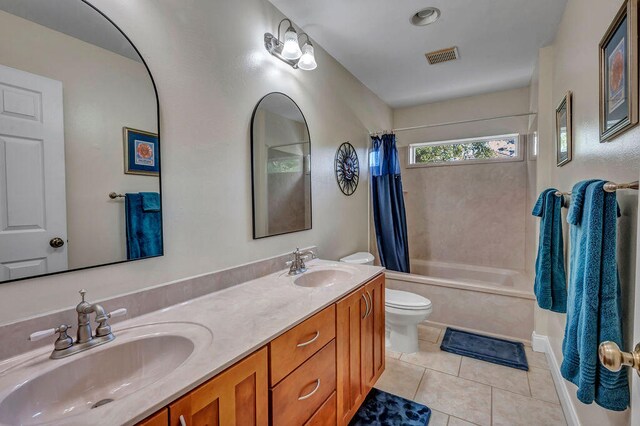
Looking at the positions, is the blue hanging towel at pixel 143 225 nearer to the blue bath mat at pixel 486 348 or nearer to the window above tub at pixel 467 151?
the blue bath mat at pixel 486 348

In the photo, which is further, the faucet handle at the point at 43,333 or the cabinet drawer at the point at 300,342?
the cabinet drawer at the point at 300,342

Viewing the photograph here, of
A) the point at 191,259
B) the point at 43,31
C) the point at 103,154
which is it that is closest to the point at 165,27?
the point at 43,31

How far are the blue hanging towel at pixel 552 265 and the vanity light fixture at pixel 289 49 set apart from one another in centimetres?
171

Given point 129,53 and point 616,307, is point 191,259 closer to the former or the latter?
point 129,53

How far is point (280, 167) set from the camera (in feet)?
6.31

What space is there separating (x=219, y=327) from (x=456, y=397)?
1.63 meters

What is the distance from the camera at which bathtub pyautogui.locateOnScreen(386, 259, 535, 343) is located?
2.42 metres

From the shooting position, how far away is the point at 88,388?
0.83 m

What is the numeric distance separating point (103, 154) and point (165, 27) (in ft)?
2.08

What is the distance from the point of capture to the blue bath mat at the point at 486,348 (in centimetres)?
217

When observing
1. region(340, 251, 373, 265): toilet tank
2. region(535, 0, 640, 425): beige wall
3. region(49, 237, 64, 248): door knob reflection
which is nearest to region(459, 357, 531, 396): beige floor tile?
region(535, 0, 640, 425): beige wall

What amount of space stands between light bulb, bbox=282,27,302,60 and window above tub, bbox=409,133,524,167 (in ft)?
8.10

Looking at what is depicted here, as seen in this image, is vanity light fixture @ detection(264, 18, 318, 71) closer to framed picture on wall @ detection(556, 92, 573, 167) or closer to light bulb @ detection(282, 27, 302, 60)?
light bulb @ detection(282, 27, 302, 60)

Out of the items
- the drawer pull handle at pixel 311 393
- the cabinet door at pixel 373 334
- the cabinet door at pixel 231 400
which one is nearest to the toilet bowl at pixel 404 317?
the cabinet door at pixel 373 334
